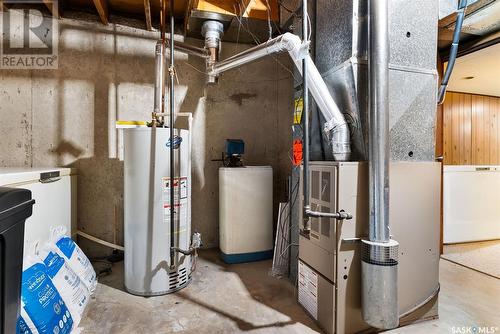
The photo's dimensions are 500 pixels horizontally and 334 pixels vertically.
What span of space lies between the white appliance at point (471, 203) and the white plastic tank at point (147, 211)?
3309 mm

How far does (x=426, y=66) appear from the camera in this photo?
5.44ft

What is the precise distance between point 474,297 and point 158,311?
7.55ft

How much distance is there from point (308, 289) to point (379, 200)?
2.51ft

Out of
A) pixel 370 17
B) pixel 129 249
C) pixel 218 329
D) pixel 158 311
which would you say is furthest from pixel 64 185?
pixel 370 17

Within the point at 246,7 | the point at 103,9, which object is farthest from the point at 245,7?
the point at 103,9

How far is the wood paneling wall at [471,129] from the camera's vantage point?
3.49 meters

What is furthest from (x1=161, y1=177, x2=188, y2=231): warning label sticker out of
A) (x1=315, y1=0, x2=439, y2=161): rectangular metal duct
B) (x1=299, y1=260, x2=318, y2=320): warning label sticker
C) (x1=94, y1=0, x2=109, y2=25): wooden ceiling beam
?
(x1=94, y1=0, x2=109, y2=25): wooden ceiling beam

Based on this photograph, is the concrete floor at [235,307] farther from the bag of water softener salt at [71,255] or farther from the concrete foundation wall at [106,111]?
the concrete foundation wall at [106,111]

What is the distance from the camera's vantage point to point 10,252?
2.73 feet

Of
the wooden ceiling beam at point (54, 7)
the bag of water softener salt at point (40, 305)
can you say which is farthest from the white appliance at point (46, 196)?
the wooden ceiling beam at point (54, 7)

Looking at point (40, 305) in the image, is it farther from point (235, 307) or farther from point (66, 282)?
point (235, 307)

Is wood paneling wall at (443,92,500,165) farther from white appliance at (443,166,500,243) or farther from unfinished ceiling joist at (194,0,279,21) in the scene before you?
unfinished ceiling joist at (194,0,279,21)

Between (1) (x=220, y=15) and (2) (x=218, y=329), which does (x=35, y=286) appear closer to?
(2) (x=218, y=329)

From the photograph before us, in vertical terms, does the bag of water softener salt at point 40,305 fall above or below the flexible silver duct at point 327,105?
below
